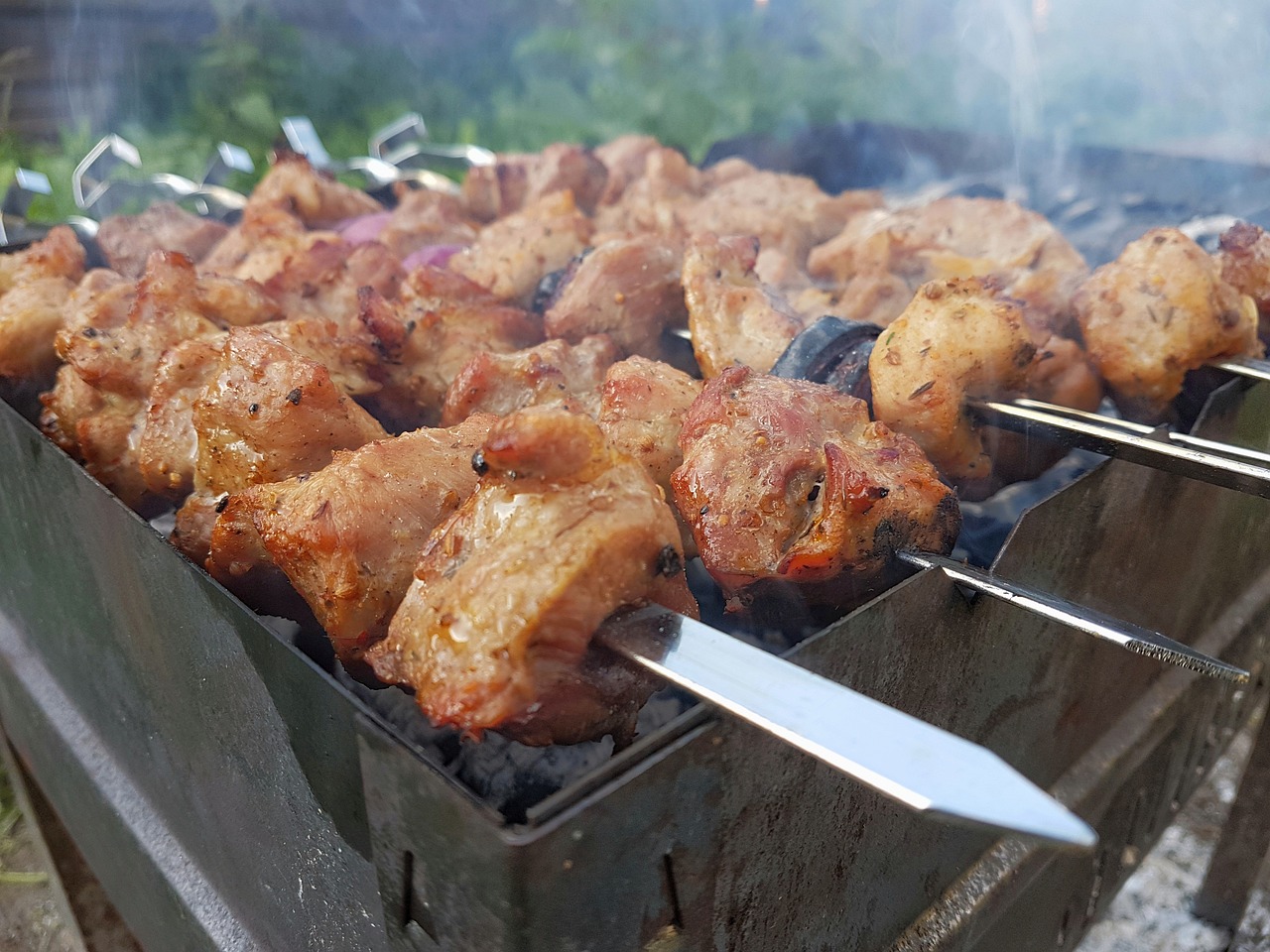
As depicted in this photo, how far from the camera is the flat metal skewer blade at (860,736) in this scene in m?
0.77

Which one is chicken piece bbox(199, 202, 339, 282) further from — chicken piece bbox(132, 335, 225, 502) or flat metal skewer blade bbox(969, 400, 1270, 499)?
flat metal skewer blade bbox(969, 400, 1270, 499)

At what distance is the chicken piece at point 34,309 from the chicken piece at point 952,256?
2252 millimetres

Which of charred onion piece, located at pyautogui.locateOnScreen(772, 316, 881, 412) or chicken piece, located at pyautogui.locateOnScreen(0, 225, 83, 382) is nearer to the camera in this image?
charred onion piece, located at pyautogui.locateOnScreen(772, 316, 881, 412)

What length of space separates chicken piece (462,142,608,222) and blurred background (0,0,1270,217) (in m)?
2.93

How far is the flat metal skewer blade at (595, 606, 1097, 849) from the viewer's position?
0.77 metres

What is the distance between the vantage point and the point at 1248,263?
7.99 ft

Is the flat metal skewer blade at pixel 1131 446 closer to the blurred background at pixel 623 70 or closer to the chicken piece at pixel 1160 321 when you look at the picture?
the chicken piece at pixel 1160 321

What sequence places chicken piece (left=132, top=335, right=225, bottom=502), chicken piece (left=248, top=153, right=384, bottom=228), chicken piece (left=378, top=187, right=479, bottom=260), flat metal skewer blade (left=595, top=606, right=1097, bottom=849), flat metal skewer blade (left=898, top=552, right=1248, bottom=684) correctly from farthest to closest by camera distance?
chicken piece (left=248, top=153, right=384, bottom=228) < chicken piece (left=378, top=187, right=479, bottom=260) < chicken piece (left=132, top=335, right=225, bottom=502) < flat metal skewer blade (left=898, top=552, right=1248, bottom=684) < flat metal skewer blade (left=595, top=606, right=1097, bottom=849)

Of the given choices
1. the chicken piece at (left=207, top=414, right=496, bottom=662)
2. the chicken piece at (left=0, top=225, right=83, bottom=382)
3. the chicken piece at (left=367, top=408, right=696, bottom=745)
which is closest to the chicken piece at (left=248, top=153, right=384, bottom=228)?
the chicken piece at (left=0, top=225, right=83, bottom=382)

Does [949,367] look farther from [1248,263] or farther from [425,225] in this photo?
[425,225]

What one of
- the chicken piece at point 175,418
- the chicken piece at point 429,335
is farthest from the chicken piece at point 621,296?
the chicken piece at point 175,418

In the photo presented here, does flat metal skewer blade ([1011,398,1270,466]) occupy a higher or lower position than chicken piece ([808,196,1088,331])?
lower

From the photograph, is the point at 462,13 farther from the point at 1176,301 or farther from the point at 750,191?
the point at 1176,301

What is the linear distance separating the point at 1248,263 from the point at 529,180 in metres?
2.77
